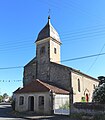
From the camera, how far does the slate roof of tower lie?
33.5 meters

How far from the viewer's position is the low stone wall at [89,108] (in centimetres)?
1800

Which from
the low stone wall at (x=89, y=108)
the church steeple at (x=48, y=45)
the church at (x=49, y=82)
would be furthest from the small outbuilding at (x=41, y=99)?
the church steeple at (x=48, y=45)

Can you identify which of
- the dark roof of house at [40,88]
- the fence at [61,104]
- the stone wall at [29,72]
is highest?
the stone wall at [29,72]

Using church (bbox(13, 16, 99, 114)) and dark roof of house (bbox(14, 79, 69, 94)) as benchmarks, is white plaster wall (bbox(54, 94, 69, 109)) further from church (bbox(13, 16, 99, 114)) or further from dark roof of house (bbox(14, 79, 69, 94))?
dark roof of house (bbox(14, 79, 69, 94))

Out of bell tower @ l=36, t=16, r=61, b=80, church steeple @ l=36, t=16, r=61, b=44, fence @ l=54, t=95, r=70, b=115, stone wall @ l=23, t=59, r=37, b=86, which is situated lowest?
fence @ l=54, t=95, r=70, b=115

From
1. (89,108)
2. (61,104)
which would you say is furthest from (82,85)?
(89,108)

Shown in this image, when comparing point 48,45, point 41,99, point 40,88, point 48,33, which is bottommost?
point 41,99

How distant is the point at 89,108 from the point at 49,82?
1325 cm

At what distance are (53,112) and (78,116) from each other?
4968 millimetres

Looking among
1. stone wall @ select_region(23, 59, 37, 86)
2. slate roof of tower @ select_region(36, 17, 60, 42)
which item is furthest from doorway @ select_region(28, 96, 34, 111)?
slate roof of tower @ select_region(36, 17, 60, 42)

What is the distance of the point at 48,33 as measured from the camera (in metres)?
33.3

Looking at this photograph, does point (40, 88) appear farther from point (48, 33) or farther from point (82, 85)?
point (48, 33)

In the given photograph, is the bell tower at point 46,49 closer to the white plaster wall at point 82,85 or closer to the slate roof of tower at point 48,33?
the slate roof of tower at point 48,33

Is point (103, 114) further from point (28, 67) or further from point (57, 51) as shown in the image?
point (28, 67)
